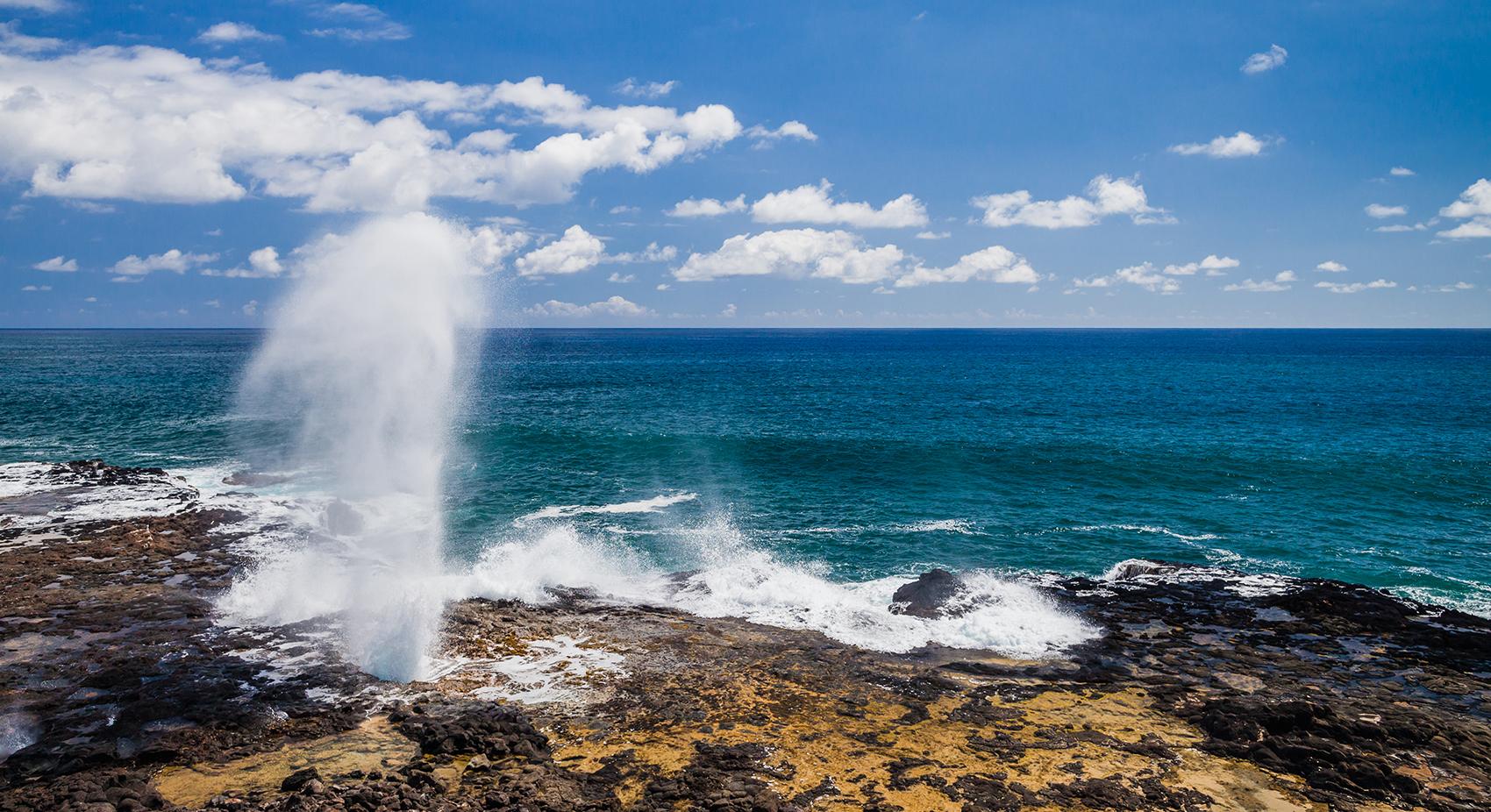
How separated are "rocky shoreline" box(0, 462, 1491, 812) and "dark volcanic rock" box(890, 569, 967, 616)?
4.7 inches

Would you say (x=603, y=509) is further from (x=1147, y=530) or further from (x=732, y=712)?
(x=1147, y=530)

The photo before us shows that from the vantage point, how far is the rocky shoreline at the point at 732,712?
14.4 m

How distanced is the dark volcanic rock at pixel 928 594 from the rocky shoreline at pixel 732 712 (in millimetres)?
119

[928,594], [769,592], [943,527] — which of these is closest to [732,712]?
[769,592]

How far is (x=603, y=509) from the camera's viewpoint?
3834 centimetres

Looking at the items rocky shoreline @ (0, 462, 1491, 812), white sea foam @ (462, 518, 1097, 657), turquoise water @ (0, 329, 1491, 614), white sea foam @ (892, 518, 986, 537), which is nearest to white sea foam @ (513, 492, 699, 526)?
turquoise water @ (0, 329, 1491, 614)

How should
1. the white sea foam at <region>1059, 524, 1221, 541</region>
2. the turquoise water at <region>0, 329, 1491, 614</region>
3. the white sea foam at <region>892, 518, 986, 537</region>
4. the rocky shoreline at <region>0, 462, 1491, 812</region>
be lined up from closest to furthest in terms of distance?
the rocky shoreline at <region>0, 462, 1491, 812</region>
the turquoise water at <region>0, 329, 1491, 614</region>
the white sea foam at <region>1059, 524, 1221, 541</region>
the white sea foam at <region>892, 518, 986, 537</region>

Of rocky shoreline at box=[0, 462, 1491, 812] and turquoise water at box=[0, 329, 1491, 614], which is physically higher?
turquoise water at box=[0, 329, 1491, 614]

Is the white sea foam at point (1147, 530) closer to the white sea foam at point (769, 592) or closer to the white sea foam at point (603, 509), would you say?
the white sea foam at point (769, 592)

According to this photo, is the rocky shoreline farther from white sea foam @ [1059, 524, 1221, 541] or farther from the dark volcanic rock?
white sea foam @ [1059, 524, 1221, 541]

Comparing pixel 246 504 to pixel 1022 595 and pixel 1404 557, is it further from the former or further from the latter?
pixel 1404 557

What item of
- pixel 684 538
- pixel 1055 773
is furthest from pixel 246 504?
pixel 1055 773

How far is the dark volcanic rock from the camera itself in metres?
24.6

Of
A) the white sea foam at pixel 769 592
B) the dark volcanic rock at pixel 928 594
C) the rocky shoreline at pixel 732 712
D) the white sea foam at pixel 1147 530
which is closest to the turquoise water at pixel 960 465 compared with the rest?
the white sea foam at pixel 1147 530
